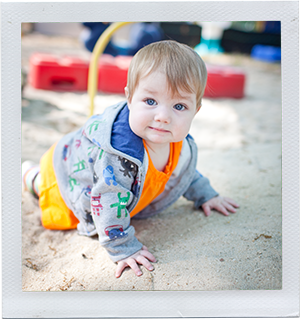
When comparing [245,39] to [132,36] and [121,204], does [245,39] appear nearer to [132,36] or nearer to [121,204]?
[132,36]

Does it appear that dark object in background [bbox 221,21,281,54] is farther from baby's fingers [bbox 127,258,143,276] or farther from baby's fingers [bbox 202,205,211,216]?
baby's fingers [bbox 127,258,143,276]

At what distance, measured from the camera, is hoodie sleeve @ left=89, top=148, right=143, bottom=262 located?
1056 millimetres

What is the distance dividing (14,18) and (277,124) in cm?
233

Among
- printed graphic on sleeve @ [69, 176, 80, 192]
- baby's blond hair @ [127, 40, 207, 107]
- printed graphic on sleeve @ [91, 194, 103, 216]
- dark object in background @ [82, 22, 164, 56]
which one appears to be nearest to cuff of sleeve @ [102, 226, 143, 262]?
printed graphic on sleeve @ [91, 194, 103, 216]

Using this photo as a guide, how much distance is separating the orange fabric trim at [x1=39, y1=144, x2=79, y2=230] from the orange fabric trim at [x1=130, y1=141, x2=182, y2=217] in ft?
0.92

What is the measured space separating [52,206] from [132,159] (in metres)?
0.48

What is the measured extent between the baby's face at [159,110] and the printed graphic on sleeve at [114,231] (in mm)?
302

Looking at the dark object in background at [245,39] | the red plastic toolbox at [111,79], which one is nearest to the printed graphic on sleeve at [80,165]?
the red plastic toolbox at [111,79]

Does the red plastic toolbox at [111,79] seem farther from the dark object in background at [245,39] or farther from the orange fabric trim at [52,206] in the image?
the dark object in background at [245,39]

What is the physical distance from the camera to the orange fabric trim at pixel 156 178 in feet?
3.77

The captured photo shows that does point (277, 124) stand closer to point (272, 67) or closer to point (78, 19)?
point (78, 19)

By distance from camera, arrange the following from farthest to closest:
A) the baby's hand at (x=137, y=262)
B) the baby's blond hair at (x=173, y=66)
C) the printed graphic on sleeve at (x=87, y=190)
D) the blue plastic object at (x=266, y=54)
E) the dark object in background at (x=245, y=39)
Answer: the dark object in background at (x=245, y=39) → the blue plastic object at (x=266, y=54) → the printed graphic on sleeve at (x=87, y=190) → the baby's hand at (x=137, y=262) → the baby's blond hair at (x=173, y=66)

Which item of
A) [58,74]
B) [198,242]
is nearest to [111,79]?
[58,74]

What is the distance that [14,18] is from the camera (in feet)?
3.19
